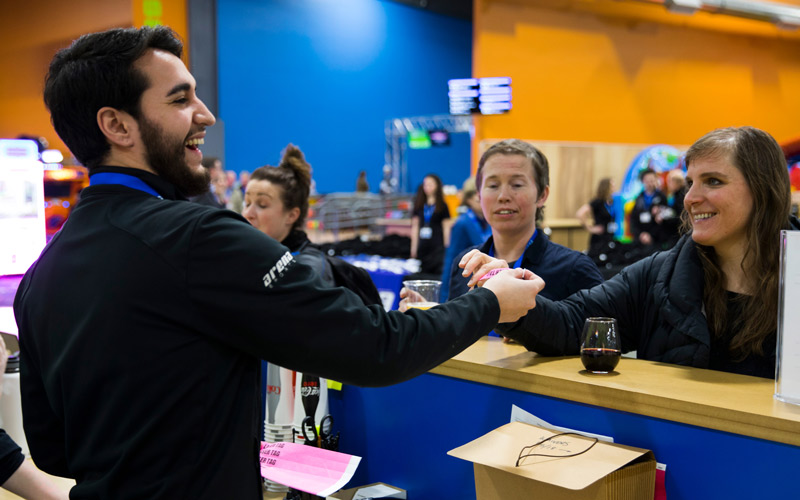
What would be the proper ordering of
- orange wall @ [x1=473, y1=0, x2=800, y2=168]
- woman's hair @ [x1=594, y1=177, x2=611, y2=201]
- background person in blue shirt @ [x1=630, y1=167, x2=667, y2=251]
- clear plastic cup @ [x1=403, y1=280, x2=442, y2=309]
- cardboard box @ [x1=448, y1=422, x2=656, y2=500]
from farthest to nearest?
orange wall @ [x1=473, y1=0, x2=800, y2=168] → woman's hair @ [x1=594, y1=177, x2=611, y2=201] → background person in blue shirt @ [x1=630, y1=167, x2=667, y2=251] → clear plastic cup @ [x1=403, y1=280, x2=442, y2=309] → cardboard box @ [x1=448, y1=422, x2=656, y2=500]

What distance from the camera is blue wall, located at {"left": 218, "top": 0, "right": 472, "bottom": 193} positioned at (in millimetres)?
15070

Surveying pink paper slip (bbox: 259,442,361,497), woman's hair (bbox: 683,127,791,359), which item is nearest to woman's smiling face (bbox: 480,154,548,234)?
woman's hair (bbox: 683,127,791,359)

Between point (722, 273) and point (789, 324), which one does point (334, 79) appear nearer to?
point (722, 273)

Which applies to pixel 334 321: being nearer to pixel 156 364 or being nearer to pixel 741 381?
pixel 156 364

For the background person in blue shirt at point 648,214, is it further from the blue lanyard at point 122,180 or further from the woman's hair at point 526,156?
the blue lanyard at point 122,180

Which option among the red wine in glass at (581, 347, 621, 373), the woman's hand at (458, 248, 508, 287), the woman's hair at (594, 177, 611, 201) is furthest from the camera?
the woman's hair at (594, 177, 611, 201)

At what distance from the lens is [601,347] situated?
1647mm

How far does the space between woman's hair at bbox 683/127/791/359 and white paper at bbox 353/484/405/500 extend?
0.89 metres

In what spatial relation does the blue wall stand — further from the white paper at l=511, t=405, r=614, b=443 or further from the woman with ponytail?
the white paper at l=511, t=405, r=614, b=443

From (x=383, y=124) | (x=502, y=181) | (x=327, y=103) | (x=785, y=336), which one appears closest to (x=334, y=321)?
(x=785, y=336)

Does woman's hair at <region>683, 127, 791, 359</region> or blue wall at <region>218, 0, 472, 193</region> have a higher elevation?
blue wall at <region>218, 0, 472, 193</region>

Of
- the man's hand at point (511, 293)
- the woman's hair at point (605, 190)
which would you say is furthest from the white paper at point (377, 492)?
the woman's hair at point (605, 190)

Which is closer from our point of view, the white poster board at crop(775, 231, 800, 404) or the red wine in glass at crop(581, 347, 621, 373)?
the white poster board at crop(775, 231, 800, 404)

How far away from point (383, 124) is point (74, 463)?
17495 mm
